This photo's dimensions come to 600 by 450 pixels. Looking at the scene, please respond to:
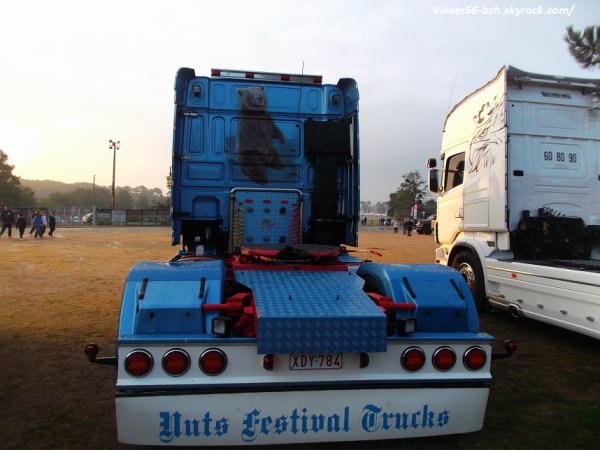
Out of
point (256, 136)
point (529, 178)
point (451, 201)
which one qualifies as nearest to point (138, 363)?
point (256, 136)

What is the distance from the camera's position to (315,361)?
9.09 ft

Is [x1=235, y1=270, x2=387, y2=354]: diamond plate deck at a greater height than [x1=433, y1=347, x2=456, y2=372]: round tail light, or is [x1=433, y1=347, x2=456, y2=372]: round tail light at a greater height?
[x1=235, y1=270, x2=387, y2=354]: diamond plate deck

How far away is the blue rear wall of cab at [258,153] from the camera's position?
19.2ft

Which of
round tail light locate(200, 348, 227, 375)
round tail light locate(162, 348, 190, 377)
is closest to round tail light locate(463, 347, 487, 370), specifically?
round tail light locate(200, 348, 227, 375)

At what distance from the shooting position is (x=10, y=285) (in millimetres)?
9852

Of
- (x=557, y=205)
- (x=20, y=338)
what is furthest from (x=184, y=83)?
(x=557, y=205)

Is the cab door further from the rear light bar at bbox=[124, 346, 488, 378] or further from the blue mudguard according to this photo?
the rear light bar at bbox=[124, 346, 488, 378]

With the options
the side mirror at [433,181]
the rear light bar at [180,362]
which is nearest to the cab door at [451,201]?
the side mirror at [433,181]

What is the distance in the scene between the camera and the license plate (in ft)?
9.02

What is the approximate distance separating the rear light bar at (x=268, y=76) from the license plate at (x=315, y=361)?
169 inches

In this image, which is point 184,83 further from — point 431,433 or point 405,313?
point 431,433

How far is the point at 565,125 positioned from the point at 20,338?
8307mm

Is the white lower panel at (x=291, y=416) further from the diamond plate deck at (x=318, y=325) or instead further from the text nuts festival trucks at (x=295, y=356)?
the diamond plate deck at (x=318, y=325)

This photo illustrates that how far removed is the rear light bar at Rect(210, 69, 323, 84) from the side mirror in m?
3.59
